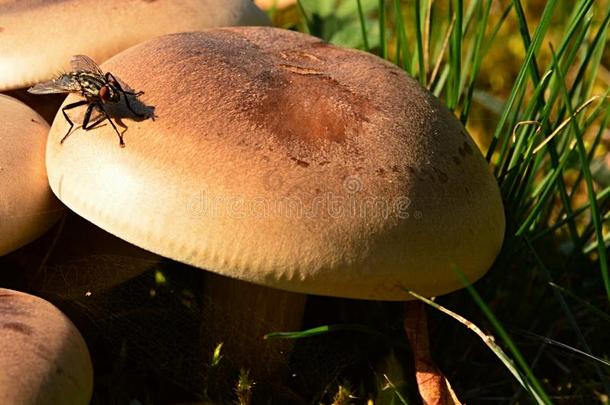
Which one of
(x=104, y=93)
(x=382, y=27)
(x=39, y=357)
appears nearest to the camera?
(x=39, y=357)

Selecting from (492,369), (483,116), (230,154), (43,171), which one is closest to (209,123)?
(230,154)

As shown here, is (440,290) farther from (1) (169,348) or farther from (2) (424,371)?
(1) (169,348)

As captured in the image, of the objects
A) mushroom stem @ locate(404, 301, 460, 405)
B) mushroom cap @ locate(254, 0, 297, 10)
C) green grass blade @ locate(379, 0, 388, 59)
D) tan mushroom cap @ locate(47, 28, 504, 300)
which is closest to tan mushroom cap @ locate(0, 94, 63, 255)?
tan mushroom cap @ locate(47, 28, 504, 300)

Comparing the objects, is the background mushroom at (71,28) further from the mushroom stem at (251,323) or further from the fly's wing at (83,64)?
the mushroom stem at (251,323)

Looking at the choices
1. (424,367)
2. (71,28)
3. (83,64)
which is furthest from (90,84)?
(424,367)

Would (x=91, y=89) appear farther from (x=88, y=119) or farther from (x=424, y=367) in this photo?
(x=424, y=367)
